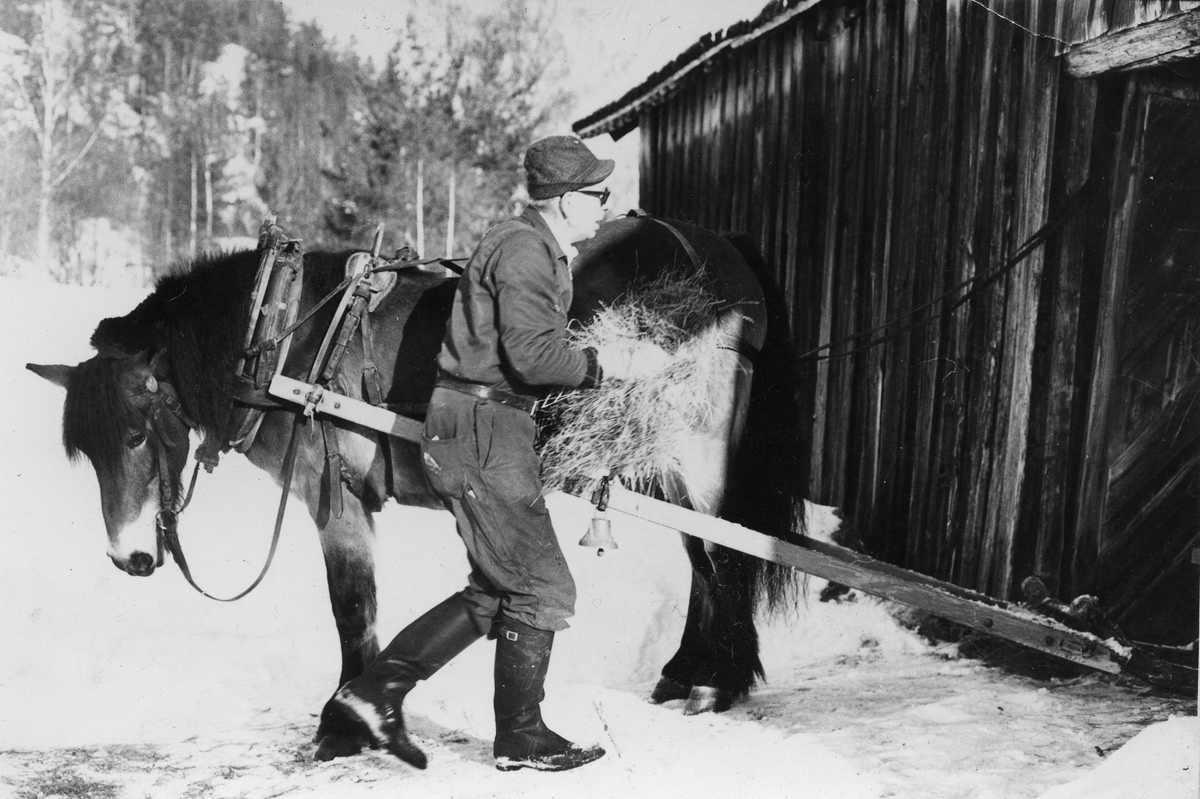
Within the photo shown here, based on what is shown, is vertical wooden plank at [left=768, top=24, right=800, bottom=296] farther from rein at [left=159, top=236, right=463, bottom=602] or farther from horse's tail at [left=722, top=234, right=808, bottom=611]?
rein at [left=159, top=236, right=463, bottom=602]

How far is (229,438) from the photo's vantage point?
325 centimetres

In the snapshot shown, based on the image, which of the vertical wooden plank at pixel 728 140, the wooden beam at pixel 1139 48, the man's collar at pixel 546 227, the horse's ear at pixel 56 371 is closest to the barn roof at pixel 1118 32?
the wooden beam at pixel 1139 48

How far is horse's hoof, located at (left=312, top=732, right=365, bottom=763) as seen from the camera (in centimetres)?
287

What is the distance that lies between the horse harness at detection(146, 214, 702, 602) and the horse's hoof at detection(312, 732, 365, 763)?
63cm

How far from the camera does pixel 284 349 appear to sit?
3.14 metres

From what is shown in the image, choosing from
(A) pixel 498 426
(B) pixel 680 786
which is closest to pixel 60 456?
(A) pixel 498 426

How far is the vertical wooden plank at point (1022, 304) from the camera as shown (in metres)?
3.38

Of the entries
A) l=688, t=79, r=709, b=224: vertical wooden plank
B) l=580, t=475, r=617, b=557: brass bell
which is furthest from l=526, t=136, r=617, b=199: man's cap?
l=688, t=79, r=709, b=224: vertical wooden plank

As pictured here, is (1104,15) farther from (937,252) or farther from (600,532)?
(600,532)

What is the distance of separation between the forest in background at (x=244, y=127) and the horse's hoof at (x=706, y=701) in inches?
159

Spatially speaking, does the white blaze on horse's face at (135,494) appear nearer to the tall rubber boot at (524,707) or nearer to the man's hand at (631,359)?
the tall rubber boot at (524,707)

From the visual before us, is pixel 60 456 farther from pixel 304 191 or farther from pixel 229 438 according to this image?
pixel 304 191

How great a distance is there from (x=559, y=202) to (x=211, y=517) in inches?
147

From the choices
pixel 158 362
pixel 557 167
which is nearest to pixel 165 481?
pixel 158 362
